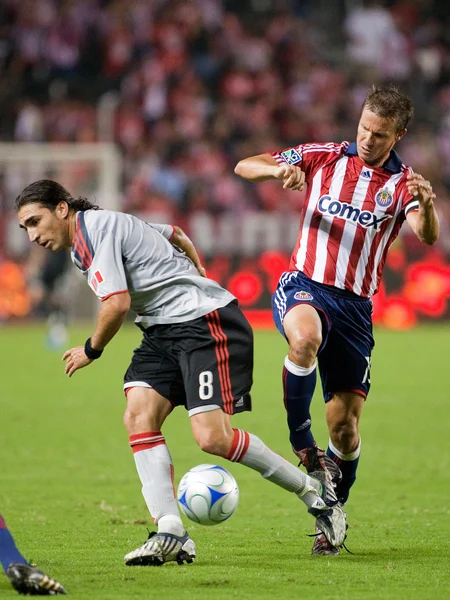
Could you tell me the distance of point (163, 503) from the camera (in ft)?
17.3

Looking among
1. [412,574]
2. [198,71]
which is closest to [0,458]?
[412,574]

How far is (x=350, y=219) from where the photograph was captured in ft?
19.4

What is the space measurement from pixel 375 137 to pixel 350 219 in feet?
1.48

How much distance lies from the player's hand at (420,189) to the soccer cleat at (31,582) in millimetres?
2478

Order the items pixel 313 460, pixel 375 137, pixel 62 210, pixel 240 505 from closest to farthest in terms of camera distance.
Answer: pixel 62 210 → pixel 313 460 → pixel 375 137 → pixel 240 505

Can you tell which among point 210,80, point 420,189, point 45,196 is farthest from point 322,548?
point 210,80

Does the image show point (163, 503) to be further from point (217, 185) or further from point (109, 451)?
point (217, 185)

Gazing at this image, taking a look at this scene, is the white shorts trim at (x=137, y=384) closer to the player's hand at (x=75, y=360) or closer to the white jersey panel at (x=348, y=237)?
the player's hand at (x=75, y=360)

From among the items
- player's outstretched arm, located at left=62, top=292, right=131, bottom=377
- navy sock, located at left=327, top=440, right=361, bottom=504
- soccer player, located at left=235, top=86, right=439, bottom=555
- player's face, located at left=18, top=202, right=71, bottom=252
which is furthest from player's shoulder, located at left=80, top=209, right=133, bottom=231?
navy sock, located at left=327, top=440, right=361, bottom=504

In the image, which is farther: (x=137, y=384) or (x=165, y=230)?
(x=165, y=230)

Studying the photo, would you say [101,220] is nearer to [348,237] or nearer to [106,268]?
[106,268]

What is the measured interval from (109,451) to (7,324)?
11.7 meters

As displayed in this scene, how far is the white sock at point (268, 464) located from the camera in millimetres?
5156

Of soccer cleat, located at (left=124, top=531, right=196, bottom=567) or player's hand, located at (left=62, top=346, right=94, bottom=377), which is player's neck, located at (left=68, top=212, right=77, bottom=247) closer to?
player's hand, located at (left=62, top=346, right=94, bottom=377)
